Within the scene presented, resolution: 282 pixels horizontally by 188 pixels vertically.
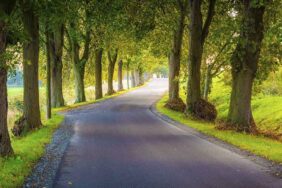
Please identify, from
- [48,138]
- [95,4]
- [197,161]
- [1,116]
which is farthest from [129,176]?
[95,4]

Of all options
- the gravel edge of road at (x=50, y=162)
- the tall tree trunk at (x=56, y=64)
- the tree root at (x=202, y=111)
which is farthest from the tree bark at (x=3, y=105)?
the tall tree trunk at (x=56, y=64)

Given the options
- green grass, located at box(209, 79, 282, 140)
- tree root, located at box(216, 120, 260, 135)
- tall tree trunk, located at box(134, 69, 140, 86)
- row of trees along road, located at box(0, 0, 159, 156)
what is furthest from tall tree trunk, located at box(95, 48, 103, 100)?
tall tree trunk, located at box(134, 69, 140, 86)

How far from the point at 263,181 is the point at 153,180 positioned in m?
2.46

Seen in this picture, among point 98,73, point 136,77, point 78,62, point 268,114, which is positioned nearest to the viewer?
point 268,114

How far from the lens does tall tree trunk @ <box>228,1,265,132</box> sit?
2244 centimetres

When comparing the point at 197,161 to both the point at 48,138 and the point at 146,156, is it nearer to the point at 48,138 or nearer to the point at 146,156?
the point at 146,156

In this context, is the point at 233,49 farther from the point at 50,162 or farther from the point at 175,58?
the point at 50,162

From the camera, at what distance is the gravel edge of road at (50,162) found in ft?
36.7

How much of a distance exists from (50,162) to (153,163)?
2868mm

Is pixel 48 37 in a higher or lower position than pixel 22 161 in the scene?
higher

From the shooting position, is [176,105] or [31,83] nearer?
[31,83]

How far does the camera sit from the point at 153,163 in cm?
1365

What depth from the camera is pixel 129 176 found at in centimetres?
1189

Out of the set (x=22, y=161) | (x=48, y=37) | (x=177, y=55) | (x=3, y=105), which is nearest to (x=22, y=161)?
(x=22, y=161)
